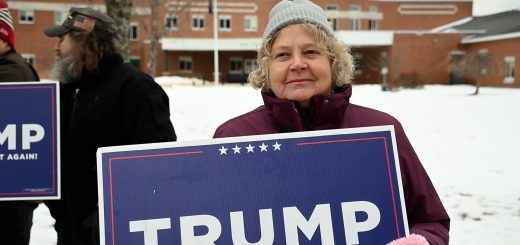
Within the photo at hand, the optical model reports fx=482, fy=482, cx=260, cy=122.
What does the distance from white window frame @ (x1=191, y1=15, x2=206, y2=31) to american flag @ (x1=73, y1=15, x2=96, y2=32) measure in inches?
1703

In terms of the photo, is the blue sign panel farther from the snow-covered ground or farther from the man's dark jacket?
the snow-covered ground

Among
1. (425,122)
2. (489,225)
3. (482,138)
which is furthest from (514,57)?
(489,225)

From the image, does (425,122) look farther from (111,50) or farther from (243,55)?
(243,55)

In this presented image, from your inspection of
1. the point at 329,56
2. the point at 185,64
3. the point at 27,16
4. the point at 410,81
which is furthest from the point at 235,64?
the point at 329,56

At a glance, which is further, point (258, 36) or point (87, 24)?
point (258, 36)

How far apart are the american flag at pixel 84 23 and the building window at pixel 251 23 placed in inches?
1708

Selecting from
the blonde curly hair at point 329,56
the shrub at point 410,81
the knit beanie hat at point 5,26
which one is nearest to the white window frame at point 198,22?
the shrub at point 410,81

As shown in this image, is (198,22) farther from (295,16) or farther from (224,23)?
(295,16)

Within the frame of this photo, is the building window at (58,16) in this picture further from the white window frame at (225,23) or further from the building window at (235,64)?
the building window at (235,64)

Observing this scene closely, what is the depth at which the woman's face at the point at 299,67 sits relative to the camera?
1.83m

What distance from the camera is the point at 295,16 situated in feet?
6.07

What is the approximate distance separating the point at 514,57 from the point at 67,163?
30.8 metres

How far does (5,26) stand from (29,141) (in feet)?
2.76

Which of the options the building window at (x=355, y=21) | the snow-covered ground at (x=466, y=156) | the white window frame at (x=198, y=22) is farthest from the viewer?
the white window frame at (x=198, y=22)
